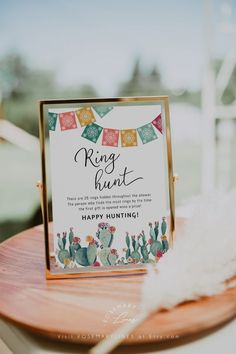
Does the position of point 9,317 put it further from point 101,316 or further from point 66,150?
point 66,150

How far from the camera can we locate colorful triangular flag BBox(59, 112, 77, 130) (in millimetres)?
839

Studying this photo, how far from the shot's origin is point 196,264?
67 cm

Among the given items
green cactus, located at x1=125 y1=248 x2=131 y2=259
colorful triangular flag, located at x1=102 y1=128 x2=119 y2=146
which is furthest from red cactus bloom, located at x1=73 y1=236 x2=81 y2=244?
colorful triangular flag, located at x1=102 y1=128 x2=119 y2=146

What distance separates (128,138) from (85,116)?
0.10 m

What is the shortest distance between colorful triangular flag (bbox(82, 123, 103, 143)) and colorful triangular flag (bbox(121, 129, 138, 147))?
0.16 feet

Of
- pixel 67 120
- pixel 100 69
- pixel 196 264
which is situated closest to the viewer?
pixel 196 264

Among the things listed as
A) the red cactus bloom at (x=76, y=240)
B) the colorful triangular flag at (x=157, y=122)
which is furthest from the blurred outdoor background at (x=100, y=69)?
the red cactus bloom at (x=76, y=240)

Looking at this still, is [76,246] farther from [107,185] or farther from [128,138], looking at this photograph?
[128,138]

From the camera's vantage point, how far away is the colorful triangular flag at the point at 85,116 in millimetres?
844

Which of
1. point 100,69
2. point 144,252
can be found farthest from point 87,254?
point 100,69

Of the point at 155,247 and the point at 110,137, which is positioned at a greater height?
the point at 110,137

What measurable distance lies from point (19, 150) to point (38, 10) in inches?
74.2

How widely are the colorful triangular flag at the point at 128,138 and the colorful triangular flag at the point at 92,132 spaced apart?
5cm

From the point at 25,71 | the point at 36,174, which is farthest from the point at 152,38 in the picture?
→ the point at 36,174
